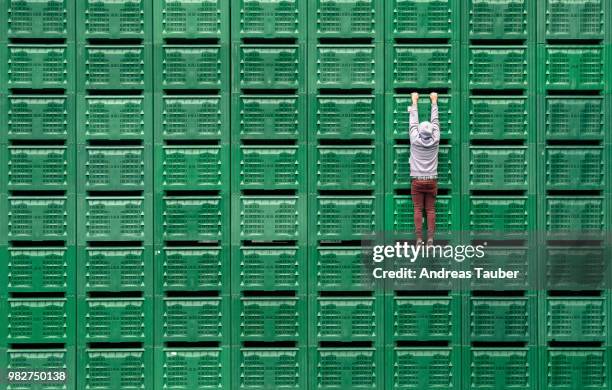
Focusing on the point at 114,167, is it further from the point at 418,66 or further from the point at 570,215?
the point at 570,215

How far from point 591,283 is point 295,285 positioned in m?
3.85

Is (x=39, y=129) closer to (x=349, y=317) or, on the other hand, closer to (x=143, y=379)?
(x=143, y=379)

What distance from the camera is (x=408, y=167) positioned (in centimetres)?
1305

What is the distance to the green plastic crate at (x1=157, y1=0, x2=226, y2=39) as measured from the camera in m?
13.0

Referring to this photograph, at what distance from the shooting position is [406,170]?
13.0 meters

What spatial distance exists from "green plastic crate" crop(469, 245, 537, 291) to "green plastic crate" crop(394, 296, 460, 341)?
578 mm

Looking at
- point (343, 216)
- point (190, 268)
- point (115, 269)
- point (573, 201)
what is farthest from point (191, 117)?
point (573, 201)

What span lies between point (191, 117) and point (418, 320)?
3.94m

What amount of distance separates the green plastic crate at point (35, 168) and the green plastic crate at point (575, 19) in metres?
6.57

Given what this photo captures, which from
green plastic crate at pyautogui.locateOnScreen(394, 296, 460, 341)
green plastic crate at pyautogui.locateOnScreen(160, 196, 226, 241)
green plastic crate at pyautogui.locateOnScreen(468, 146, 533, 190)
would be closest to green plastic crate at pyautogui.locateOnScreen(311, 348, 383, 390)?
green plastic crate at pyautogui.locateOnScreen(394, 296, 460, 341)

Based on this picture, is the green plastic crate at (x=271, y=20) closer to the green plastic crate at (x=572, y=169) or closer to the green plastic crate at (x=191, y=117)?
the green plastic crate at (x=191, y=117)

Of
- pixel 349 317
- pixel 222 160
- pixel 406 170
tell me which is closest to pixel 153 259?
pixel 222 160

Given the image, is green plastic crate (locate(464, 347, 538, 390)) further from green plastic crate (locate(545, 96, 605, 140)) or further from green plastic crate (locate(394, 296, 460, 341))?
green plastic crate (locate(545, 96, 605, 140))

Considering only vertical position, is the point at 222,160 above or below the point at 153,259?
above
